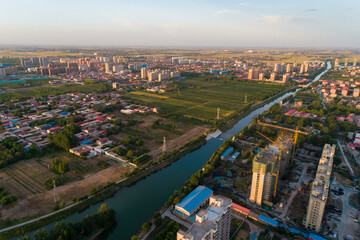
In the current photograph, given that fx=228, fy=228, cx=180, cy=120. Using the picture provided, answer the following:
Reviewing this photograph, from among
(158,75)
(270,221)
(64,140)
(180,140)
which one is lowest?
(270,221)

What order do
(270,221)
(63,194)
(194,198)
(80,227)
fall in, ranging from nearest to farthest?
(80,227) → (270,221) → (194,198) → (63,194)

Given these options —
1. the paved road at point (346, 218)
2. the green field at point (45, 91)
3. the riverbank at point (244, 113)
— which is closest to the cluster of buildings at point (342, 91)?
the riverbank at point (244, 113)

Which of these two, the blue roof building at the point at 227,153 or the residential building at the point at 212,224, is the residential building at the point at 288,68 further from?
the residential building at the point at 212,224

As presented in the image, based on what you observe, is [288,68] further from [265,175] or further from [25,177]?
[25,177]

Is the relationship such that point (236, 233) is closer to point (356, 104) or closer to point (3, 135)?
point (3, 135)

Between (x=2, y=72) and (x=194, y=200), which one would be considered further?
(x=2, y=72)

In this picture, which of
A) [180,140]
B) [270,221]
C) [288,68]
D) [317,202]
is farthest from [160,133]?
[288,68]

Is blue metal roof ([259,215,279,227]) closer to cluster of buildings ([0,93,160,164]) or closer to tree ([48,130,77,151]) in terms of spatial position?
cluster of buildings ([0,93,160,164])
